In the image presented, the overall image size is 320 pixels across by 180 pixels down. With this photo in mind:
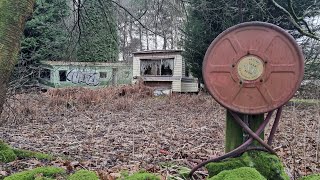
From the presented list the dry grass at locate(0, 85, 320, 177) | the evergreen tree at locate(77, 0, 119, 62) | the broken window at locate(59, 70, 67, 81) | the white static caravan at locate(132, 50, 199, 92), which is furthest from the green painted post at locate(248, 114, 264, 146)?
the broken window at locate(59, 70, 67, 81)

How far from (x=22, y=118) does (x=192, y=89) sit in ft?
47.7

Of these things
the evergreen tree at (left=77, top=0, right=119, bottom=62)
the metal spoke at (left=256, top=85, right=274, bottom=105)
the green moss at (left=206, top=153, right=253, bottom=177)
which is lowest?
the green moss at (left=206, top=153, right=253, bottom=177)

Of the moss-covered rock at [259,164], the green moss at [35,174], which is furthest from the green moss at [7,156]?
the moss-covered rock at [259,164]

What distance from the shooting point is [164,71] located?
22547mm

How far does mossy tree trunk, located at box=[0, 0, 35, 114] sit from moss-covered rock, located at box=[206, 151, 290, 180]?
2.01 meters

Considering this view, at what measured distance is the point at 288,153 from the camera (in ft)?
14.0

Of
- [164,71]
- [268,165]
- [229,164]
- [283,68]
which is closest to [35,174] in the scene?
[229,164]

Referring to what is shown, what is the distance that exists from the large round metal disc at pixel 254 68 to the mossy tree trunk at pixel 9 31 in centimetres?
179

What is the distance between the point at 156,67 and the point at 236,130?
19835mm

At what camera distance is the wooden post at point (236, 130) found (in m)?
2.64

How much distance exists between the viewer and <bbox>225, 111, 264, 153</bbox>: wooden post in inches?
104

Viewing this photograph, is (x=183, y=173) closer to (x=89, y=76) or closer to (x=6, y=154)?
(x=6, y=154)

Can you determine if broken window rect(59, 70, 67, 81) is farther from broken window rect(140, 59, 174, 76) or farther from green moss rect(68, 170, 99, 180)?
green moss rect(68, 170, 99, 180)

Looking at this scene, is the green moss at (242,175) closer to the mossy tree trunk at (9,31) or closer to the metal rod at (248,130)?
the metal rod at (248,130)
